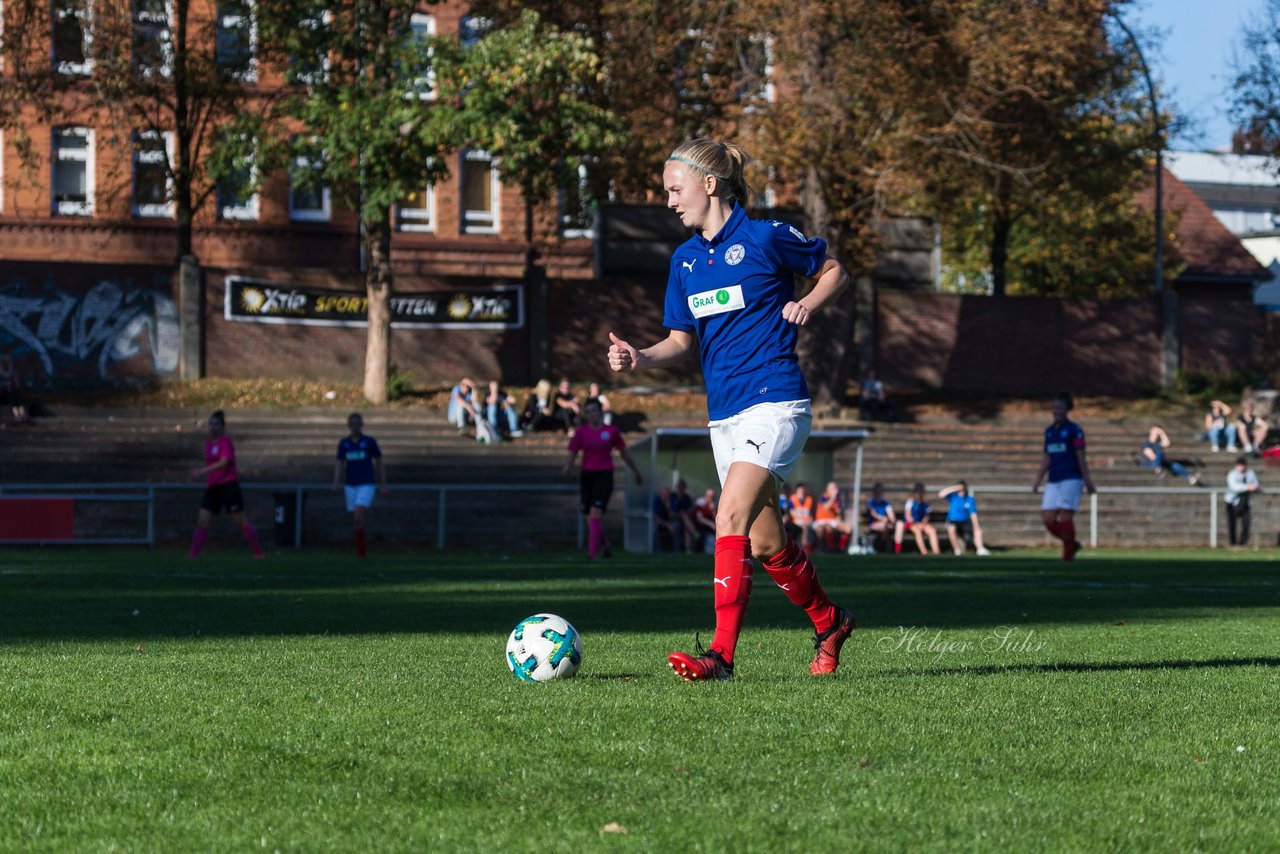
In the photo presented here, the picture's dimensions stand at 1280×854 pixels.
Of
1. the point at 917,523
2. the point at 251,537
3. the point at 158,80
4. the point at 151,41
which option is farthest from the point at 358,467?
the point at 151,41

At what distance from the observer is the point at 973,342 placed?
45.1 m

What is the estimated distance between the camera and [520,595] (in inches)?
577

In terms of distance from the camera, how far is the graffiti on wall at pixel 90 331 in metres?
37.1

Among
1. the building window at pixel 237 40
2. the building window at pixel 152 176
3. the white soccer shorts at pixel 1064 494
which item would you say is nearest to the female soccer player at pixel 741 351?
the white soccer shorts at pixel 1064 494

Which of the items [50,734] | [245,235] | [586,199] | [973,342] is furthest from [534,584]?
[245,235]

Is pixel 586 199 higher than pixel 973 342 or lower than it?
higher

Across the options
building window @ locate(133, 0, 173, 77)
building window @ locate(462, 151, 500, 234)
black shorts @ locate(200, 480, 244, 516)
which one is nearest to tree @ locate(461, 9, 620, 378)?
building window @ locate(133, 0, 173, 77)

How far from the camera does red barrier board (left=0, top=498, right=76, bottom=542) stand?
2681 cm

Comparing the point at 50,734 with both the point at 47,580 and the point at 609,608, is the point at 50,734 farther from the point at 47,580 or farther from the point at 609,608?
the point at 47,580

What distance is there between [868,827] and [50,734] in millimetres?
2749

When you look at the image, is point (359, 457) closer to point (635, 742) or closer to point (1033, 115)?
point (1033, 115)

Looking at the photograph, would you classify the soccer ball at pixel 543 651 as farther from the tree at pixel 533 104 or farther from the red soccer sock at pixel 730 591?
the tree at pixel 533 104

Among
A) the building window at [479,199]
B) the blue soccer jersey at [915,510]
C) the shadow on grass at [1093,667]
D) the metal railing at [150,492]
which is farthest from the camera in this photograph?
the building window at [479,199]
